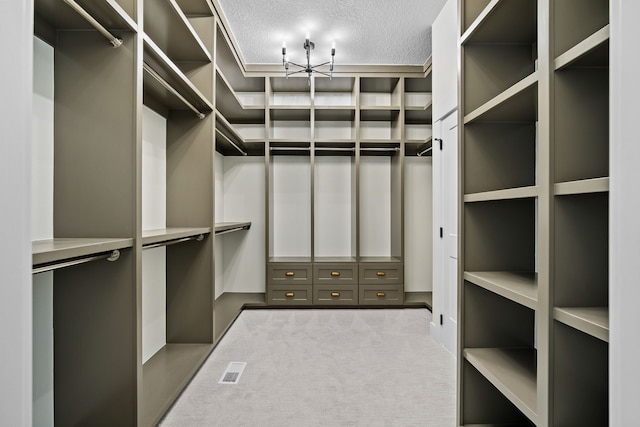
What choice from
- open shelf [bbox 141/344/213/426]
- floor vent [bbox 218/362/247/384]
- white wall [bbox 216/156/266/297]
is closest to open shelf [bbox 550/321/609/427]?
open shelf [bbox 141/344/213/426]

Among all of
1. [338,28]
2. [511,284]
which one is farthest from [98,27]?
[338,28]

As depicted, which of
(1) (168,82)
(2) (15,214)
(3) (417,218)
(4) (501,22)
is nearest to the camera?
(2) (15,214)

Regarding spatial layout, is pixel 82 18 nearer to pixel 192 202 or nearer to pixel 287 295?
pixel 192 202

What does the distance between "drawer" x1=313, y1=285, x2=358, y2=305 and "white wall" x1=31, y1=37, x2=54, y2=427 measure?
9.42 ft

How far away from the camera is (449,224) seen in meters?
3.15

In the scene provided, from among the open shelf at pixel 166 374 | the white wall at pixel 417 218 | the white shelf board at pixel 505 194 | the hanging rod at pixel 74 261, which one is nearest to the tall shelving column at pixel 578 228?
the white shelf board at pixel 505 194

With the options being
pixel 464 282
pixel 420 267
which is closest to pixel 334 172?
pixel 420 267

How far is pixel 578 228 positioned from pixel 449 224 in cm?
199

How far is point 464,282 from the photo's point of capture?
1.78 m

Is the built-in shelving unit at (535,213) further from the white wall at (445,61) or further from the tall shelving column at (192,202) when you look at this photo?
the tall shelving column at (192,202)

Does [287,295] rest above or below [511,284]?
below

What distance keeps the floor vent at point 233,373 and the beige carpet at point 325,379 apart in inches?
1.4

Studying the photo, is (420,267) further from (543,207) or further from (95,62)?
(95,62)

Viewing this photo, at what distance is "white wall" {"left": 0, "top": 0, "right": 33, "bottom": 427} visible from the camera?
2.56 ft
